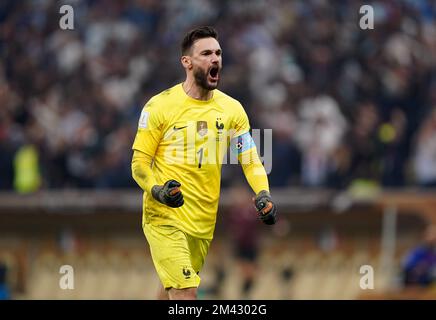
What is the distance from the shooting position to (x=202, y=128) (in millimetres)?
10398

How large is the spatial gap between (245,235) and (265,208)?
8.28 meters

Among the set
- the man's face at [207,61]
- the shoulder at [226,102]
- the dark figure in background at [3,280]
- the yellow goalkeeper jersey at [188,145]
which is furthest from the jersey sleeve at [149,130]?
the dark figure in background at [3,280]

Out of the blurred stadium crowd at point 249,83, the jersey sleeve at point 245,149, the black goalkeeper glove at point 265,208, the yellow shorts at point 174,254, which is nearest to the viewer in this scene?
the black goalkeeper glove at point 265,208

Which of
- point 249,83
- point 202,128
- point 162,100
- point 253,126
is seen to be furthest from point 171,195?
point 249,83

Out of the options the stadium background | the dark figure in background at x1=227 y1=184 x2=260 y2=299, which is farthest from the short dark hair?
the dark figure in background at x1=227 y1=184 x2=260 y2=299

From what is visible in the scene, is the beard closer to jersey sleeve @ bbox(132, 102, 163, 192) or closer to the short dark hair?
the short dark hair

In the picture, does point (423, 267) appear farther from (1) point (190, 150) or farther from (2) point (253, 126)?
(1) point (190, 150)

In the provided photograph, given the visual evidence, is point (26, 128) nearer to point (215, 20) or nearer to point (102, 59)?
point (102, 59)

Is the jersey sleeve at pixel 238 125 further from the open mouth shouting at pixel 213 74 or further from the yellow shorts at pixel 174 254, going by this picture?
the yellow shorts at pixel 174 254

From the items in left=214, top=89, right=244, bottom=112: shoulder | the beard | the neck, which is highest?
the beard

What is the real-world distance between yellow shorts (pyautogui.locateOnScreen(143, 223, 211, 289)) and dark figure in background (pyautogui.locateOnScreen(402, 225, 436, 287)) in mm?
5999

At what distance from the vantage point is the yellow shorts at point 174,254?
10.2 meters

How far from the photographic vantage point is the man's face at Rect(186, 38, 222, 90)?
10.2 meters

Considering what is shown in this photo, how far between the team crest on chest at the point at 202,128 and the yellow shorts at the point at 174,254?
31.9 inches
